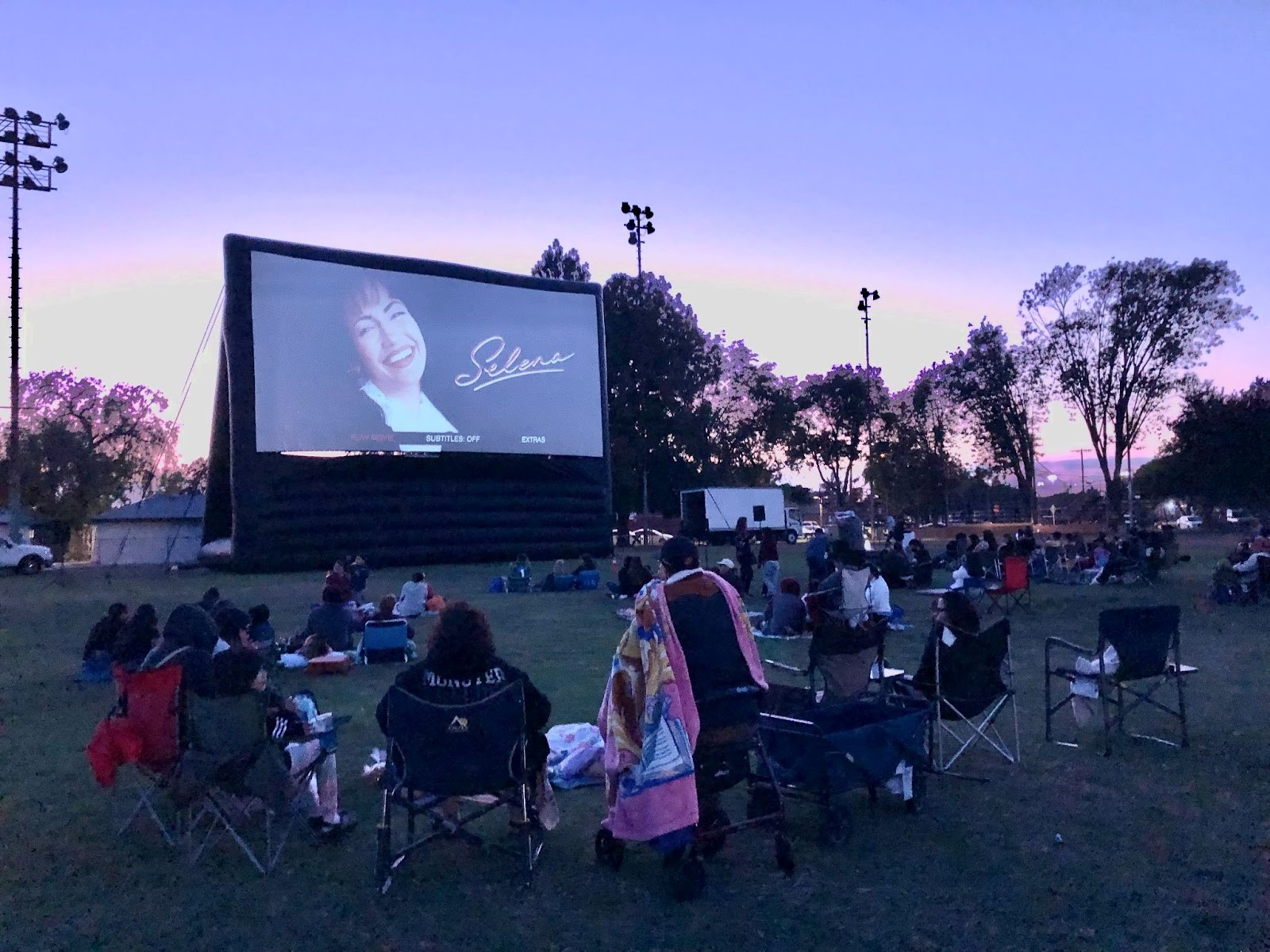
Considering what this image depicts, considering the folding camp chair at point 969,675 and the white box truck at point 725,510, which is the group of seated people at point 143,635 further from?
the white box truck at point 725,510

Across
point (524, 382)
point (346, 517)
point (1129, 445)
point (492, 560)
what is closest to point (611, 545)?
point (492, 560)

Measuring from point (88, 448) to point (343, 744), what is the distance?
45.4 metres

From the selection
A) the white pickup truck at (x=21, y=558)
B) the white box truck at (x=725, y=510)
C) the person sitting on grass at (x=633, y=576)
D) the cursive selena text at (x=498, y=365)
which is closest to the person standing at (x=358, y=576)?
the person sitting on grass at (x=633, y=576)

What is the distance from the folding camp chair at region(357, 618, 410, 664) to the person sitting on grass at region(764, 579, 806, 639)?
427cm

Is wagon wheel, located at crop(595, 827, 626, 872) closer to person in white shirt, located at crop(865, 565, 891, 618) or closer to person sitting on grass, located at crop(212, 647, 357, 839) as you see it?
person sitting on grass, located at crop(212, 647, 357, 839)

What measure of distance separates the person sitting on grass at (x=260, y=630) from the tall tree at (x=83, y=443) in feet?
124

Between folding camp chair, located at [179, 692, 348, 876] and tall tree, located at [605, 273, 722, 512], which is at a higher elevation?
tall tree, located at [605, 273, 722, 512]

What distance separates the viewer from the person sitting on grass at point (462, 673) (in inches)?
152

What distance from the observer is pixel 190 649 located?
4.45 metres

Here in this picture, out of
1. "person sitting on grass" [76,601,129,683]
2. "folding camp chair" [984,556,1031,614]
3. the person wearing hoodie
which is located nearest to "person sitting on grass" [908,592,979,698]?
the person wearing hoodie

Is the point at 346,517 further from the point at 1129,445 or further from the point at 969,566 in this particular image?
the point at 1129,445

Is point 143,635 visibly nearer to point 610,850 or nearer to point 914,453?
point 610,850

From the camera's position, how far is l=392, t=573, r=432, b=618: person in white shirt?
13562 mm

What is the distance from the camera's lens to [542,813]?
13.7 feet
